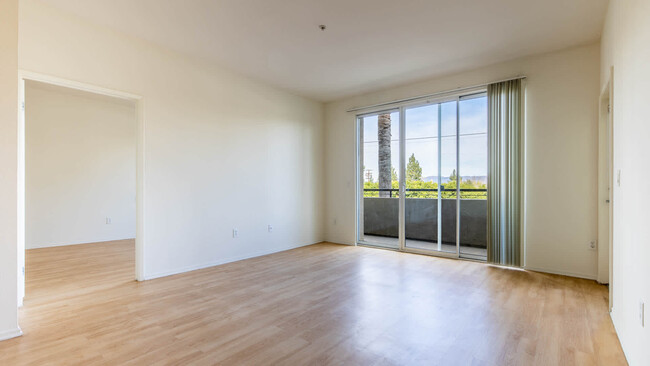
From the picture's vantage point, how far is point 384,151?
5637 millimetres

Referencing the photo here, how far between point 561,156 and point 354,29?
3.03 metres

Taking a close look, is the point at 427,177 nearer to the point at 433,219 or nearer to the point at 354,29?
the point at 433,219

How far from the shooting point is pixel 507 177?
4109 millimetres

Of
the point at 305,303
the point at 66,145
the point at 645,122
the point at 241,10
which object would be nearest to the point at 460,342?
the point at 305,303

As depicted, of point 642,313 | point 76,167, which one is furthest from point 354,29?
point 76,167

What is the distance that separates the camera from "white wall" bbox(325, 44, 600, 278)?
12.0ft

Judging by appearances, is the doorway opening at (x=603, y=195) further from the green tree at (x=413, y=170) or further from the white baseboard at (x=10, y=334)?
the white baseboard at (x=10, y=334)

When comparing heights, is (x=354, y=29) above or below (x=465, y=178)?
above

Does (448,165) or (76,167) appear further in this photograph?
(76,167)

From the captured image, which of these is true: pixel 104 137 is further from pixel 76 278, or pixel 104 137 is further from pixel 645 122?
pixel 645 122

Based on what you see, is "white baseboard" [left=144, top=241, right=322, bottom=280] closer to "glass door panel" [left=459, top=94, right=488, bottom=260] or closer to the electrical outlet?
"glass door panel" [left=459, top=94, right=488, bottom=260]

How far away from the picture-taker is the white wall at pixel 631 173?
160 centimetres

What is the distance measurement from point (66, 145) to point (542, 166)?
26.5ft

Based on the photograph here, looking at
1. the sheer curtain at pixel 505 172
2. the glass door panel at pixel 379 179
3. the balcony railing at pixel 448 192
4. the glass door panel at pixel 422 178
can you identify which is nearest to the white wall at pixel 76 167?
the glass door panel at pixel 379 179
